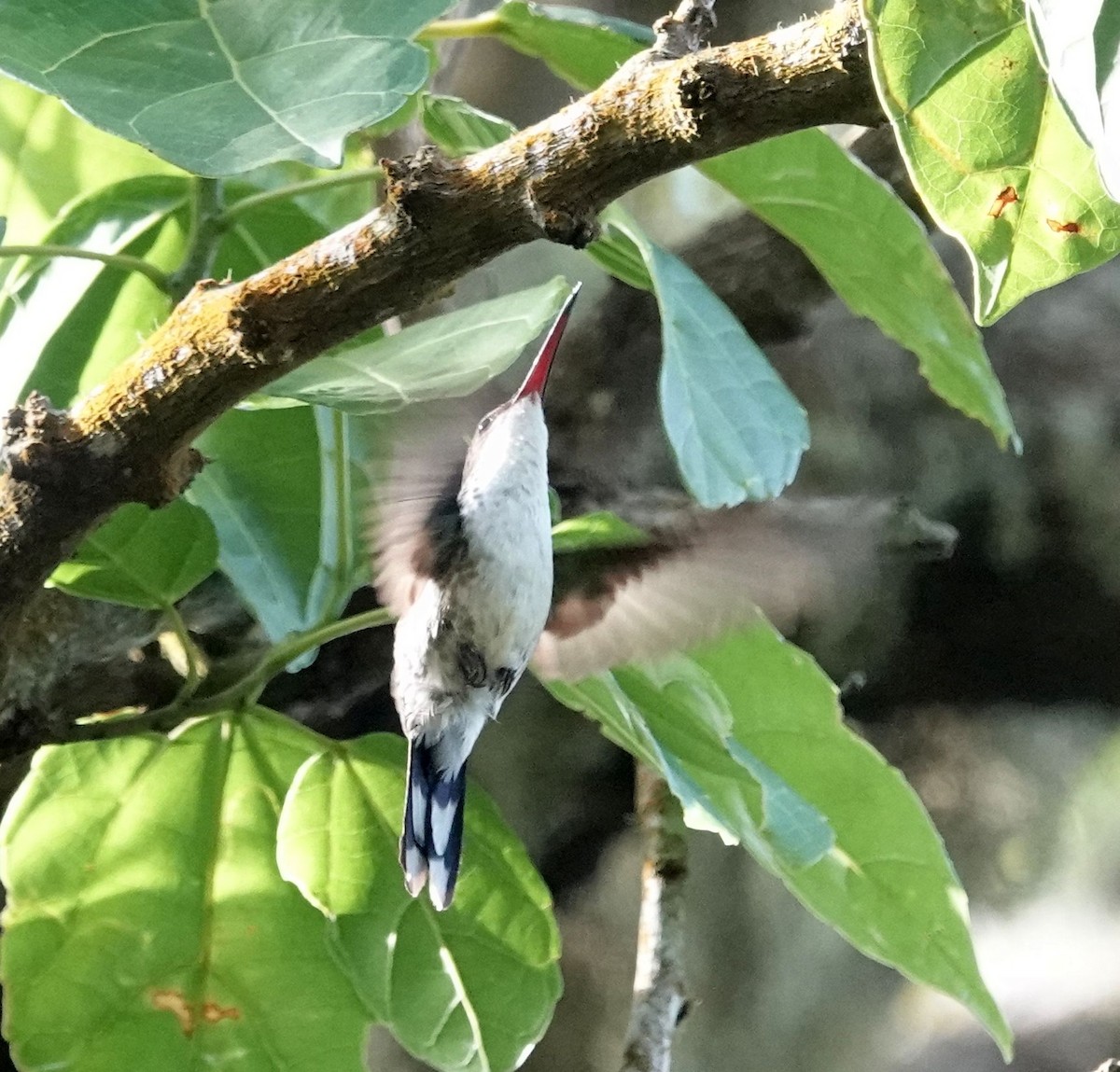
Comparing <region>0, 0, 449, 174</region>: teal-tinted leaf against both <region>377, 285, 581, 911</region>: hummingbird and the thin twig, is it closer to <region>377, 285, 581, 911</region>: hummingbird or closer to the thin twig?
<region>377, 285, 581, 911</region>: hummingbird

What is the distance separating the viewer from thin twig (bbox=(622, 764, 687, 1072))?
808 mm

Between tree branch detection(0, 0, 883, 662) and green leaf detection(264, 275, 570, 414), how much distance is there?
5 centimetres

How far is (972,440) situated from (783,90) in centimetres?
99

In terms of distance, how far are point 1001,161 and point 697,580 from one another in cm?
34

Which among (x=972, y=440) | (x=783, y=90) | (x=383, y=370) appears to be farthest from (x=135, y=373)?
(x=972, y=440)

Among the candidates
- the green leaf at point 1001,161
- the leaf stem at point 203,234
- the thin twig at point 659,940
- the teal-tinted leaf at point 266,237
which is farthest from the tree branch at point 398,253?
the thin twig at point 659,940

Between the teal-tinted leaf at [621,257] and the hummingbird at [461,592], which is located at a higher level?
the teal-tinted leaf at [621,257]

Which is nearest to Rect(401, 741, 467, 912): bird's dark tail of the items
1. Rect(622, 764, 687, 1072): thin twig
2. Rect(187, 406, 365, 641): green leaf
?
Rect(187, 406, 365, 641): green leaf

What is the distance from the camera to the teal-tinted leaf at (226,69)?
33 centimetres

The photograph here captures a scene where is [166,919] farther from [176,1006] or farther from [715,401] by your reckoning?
[715,401]

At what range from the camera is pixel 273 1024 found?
63 cm

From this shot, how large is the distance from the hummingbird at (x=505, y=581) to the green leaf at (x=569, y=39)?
12 cm

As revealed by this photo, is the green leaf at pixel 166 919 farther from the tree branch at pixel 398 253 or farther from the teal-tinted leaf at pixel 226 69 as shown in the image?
the teal-tinted leaf at pixel 226 69

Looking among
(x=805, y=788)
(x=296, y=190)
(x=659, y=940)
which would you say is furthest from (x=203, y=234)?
(x=659, y=940)
